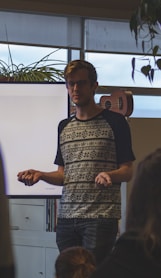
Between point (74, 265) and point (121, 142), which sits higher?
point (121, 142)

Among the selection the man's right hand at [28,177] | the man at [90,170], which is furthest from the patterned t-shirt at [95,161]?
the man's right hand at [28,177]

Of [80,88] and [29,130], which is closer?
[80,88]

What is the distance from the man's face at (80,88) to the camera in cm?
243

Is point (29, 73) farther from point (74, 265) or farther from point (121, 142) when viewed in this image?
point (74, 265)

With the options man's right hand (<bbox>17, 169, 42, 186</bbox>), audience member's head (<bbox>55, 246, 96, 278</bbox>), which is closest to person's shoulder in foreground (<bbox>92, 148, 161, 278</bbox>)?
audience member's head (<bbox>55, 246, 96, 278</bbox>)

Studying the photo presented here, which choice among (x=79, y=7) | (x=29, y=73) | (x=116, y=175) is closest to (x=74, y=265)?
(x=116, y=175)

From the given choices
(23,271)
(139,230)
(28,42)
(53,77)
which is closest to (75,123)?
(53,77)

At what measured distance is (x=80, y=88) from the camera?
243 cm

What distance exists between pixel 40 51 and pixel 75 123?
3522 millimetres

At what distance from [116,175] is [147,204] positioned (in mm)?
Answer: 1215

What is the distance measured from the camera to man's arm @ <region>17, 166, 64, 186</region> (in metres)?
2.39

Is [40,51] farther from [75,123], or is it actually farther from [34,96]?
[75,123]

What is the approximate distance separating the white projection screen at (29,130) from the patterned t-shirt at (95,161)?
1.37 ft

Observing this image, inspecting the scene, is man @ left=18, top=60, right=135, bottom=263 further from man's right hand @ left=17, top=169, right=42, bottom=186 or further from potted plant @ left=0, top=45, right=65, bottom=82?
potted plant @ left=0, top=45, right=65, bottom=82
